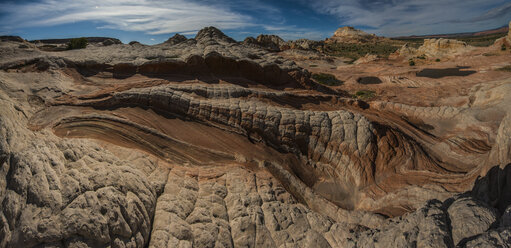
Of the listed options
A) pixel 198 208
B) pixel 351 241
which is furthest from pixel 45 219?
pixel 351 241

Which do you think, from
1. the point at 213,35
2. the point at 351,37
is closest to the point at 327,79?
the point at 213,35

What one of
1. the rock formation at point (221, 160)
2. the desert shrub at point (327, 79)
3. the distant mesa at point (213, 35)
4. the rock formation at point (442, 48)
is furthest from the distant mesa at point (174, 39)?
the rock formation at point (442, 48)

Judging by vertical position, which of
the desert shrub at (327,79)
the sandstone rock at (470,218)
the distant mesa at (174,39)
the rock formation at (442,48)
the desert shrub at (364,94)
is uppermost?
the rock formation at (442,48)

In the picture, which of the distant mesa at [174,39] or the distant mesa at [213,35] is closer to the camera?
the distant mesa at [213,35]

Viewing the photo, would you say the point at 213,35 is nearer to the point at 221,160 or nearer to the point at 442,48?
the point at 221,160

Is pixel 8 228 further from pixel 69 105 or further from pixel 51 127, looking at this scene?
pixel 69 105

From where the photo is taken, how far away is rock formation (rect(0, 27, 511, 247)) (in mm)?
4281

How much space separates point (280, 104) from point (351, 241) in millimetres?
5982

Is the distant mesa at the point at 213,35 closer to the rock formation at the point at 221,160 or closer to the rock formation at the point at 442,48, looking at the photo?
the rock formation at the point at 221,160

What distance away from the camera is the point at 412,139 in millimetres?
10234

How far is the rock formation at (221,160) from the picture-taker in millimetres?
4281

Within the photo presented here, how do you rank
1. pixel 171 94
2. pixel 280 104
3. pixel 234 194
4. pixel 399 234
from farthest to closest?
1. pixel 280 104
2. pixel 171 94
3. pixel 234 194
4. pixel 399 234

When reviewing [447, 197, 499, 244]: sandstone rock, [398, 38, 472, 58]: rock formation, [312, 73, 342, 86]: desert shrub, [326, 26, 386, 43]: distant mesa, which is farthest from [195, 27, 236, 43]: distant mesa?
[326, 26, 386, 43]: distant mesa

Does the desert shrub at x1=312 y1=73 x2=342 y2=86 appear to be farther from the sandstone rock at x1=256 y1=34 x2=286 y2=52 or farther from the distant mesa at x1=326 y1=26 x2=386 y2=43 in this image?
the distant mesa at x1=326 y1=26 x2=386 y2=43
